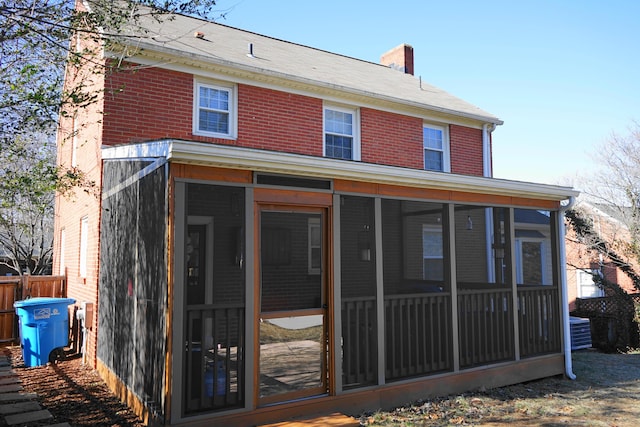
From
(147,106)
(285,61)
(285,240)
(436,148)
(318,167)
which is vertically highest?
(285,61)

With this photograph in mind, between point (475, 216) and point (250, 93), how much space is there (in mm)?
6579

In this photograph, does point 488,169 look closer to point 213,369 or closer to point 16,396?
point 213,369

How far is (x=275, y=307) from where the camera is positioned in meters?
9.59

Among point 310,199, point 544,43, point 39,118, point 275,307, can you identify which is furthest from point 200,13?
point 544,43

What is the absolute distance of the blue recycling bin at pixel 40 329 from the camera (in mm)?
7801

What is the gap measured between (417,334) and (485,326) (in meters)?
1.28

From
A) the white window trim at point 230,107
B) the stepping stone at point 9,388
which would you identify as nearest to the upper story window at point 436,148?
the white window trim at point 230,107

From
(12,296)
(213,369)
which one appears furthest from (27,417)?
(12,296)

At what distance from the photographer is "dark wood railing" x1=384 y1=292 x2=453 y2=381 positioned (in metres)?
5.98

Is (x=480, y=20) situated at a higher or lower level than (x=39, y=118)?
higher

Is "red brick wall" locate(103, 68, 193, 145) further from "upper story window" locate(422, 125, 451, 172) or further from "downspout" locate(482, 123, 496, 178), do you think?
"downspout" locate(482, 123, 496, 178)

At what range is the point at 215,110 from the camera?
28.2ft

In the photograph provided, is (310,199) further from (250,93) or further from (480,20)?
(480,20)

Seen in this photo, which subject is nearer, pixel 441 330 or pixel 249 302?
pixel 249 302
